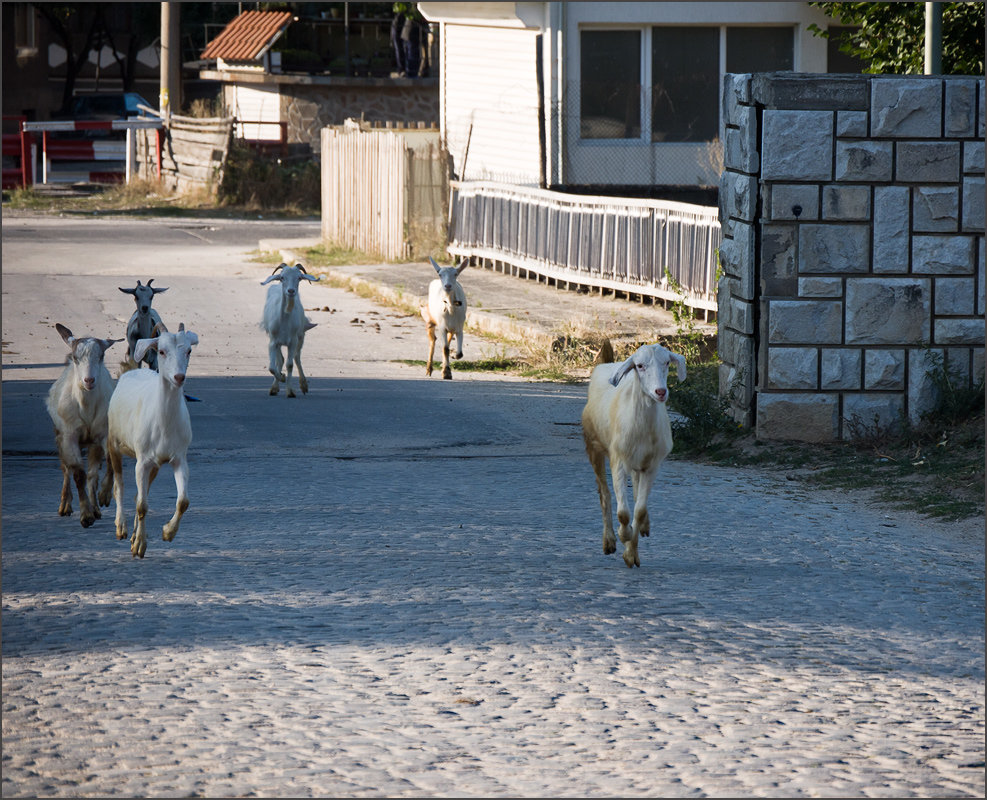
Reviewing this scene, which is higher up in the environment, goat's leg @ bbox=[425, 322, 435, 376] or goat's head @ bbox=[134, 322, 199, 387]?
goat's head @ bbox=[134, 322, 199, 387]

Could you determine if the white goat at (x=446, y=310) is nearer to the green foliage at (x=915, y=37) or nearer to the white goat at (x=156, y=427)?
the green foliage at (x=915, y=37)

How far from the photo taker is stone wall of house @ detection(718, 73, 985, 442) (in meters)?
10.6

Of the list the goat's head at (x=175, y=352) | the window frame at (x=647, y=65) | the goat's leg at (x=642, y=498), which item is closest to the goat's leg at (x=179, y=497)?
the goat's head at (x=175, y=352)

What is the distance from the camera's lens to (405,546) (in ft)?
26.3

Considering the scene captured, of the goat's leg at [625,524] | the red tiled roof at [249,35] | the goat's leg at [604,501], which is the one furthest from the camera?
the red tiled roof at [249,35]

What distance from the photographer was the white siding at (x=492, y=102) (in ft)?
77.0

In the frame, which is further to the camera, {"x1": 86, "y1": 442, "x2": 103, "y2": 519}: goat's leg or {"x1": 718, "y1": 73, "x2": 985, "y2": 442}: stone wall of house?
{"x1": 718, "y1": 73, "x2": 985, "y2": 442}: stone wall of house

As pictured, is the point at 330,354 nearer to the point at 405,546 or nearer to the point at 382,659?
the point at 405,546

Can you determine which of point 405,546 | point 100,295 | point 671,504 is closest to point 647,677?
point 405,546

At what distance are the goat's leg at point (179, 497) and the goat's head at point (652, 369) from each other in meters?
2.48

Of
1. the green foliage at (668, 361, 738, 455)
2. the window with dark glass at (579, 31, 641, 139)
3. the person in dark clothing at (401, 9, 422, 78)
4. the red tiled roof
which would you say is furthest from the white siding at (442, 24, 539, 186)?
the red tiled roof

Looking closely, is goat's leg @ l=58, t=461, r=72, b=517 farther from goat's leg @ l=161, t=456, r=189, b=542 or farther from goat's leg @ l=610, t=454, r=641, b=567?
goat's leg @ l=610, t=454, r=641, b=567

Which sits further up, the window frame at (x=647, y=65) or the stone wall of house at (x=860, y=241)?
the window frame at (x=647, y=65)

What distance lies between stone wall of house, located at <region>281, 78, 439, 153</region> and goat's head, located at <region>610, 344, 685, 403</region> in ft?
105
